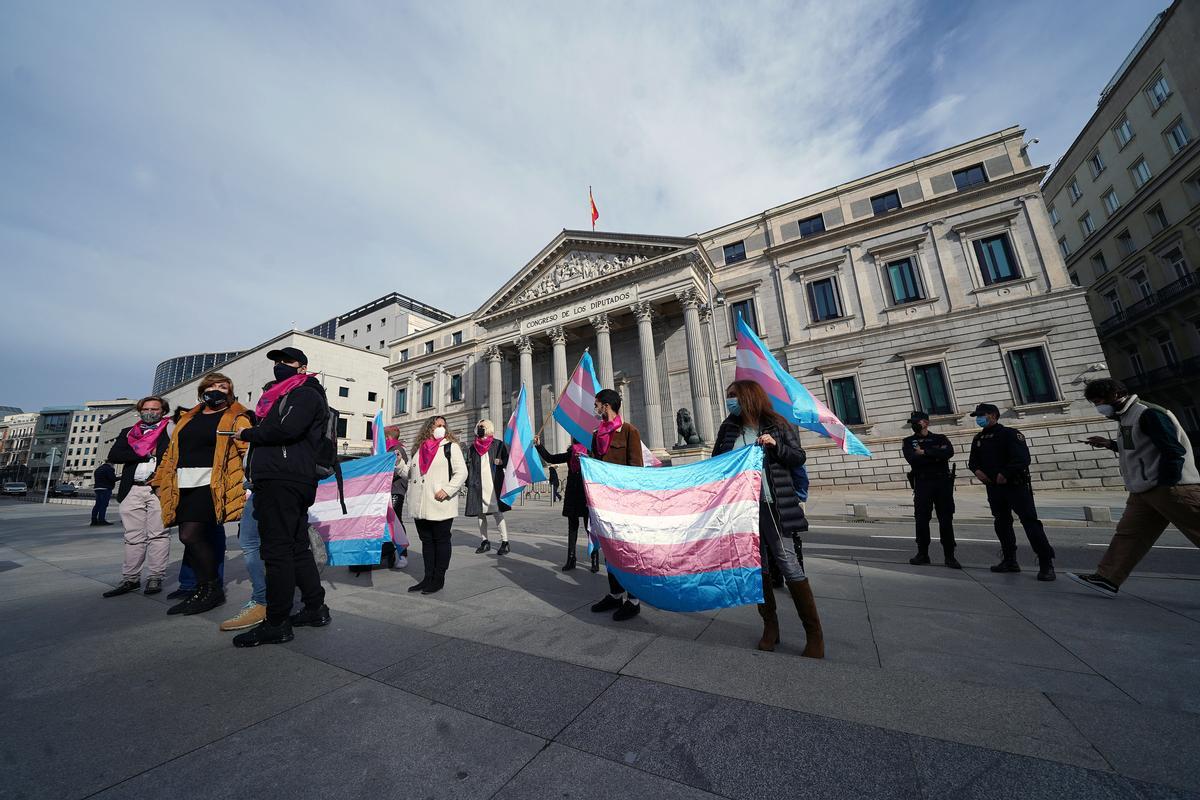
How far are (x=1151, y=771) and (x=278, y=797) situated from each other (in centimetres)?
302

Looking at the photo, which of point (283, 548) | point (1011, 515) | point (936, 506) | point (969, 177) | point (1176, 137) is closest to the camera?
point (283, 548)

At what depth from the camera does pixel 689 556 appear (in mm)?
3205

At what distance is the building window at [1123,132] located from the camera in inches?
940

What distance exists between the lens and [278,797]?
1492mm

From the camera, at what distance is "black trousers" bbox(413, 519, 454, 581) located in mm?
4574

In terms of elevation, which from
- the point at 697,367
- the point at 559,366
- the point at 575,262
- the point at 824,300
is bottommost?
the point at 697,367

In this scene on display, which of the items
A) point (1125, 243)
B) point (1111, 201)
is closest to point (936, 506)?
point (1125, 243)

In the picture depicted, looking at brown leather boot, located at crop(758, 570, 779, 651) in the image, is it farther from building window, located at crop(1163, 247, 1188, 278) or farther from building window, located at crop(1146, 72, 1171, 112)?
building window, located at crop(1146, 72, 1171, 112)

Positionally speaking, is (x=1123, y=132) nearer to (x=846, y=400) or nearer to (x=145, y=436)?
(x=846, y=400)

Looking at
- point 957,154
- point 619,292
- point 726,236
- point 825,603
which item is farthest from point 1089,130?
point 825,603

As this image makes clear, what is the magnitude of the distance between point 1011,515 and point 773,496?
363cm

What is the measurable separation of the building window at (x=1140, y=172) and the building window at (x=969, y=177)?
38.0 ft

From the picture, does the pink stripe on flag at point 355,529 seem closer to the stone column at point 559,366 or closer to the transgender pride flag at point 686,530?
the transgender pride flag at point 686,530

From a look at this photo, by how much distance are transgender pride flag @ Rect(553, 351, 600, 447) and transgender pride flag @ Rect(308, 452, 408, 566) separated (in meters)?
2.37
